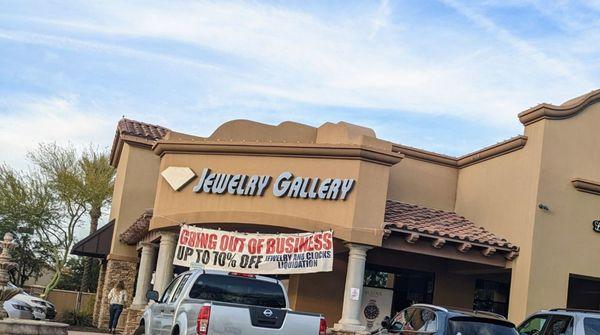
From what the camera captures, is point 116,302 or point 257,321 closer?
point 257,321

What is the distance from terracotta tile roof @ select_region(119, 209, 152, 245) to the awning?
2.93 feet

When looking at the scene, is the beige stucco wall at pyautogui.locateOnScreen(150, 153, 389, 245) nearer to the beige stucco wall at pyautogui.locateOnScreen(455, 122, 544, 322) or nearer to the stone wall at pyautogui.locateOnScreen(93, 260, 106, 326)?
the beige stucco wall at pyautogui.locateOnScreen(455, 122, 544, 322)

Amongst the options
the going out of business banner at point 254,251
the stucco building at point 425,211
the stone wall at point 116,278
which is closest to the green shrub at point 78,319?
the stone wall at point 116,278

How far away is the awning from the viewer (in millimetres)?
25484

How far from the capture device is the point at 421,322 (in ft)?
37.2

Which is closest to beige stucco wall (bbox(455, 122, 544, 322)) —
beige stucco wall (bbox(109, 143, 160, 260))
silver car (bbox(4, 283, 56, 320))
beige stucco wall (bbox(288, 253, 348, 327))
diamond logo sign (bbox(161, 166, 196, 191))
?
beige stucco wall (bbox(288, 253, 348, 327))

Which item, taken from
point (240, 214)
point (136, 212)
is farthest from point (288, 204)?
point (136, 212)

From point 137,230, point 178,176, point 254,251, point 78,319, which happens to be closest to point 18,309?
point 78,319

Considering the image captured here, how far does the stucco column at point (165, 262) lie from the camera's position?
722 inches

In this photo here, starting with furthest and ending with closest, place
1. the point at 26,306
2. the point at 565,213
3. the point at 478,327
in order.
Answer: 1. the point at 26,306
2. the point at 565,213
3. the point at 478,327

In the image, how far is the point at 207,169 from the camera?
1778cm

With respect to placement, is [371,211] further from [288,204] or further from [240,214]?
[240,214]

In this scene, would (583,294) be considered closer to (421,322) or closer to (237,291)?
(421,322)

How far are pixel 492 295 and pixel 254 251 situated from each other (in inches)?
314
